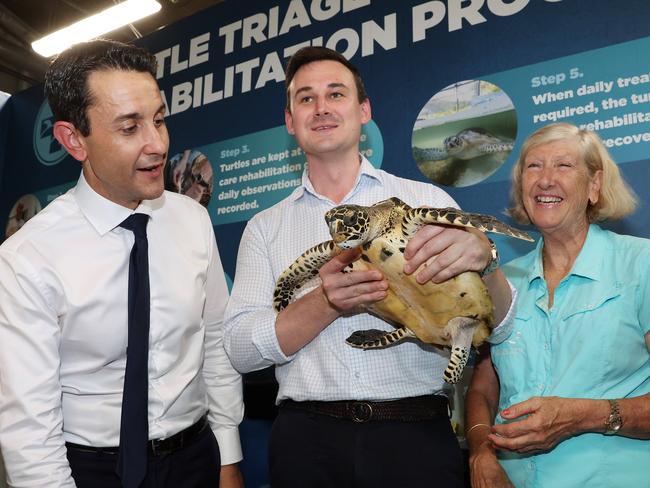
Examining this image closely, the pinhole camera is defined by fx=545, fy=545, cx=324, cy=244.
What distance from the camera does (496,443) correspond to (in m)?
1.38

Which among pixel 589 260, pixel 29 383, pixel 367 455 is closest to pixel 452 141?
pixel 589 260

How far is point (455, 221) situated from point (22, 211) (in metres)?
4.48

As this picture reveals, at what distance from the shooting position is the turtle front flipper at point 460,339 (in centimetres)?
136

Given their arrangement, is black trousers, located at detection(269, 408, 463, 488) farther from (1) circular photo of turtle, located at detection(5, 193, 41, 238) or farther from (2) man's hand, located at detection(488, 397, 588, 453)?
(1) circular photo of turtle, located at detection(5, 193, 41, 238)

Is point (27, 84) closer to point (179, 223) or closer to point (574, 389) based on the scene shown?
point (179, 223)

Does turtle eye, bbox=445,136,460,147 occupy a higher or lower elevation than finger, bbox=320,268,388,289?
higher

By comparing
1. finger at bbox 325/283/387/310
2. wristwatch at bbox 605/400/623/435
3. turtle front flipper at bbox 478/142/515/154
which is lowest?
wristwatch at bbox 605/400/623/435

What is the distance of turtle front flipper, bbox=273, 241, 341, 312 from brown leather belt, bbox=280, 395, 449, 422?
11.8 inches

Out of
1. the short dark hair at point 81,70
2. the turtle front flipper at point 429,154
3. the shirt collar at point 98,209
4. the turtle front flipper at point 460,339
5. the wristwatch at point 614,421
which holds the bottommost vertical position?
the wristwatch at point 614,421

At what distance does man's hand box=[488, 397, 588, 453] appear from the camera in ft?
4.37

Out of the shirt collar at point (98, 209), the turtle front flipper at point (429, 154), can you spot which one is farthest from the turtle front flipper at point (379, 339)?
the turtle front flipper at point (429, 154)

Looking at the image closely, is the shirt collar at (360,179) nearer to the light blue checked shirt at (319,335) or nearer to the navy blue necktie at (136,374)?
the light blue checked shirt at (319,335)

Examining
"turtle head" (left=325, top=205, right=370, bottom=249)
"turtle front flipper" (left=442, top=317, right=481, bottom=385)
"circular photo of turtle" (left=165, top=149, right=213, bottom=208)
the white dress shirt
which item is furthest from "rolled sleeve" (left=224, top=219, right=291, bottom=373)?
"circular photo of turtle" (left=165, top=149, right=213, bottom=208)

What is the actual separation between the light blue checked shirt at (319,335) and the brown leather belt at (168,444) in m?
0.21
